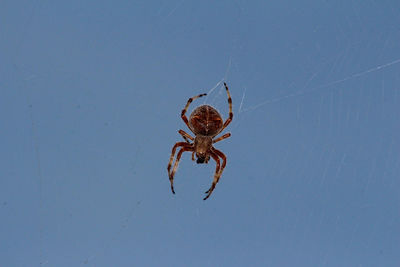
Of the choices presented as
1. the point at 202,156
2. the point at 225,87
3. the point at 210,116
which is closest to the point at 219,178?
the point at 202,156

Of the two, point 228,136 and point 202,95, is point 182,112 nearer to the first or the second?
point 202,95

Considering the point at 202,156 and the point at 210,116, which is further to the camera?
the point at 202,156

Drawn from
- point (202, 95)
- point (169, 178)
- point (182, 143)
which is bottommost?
point (169, 178)

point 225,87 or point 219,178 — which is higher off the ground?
point 225,87

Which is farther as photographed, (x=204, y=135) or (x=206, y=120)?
(x=204, y=135)
